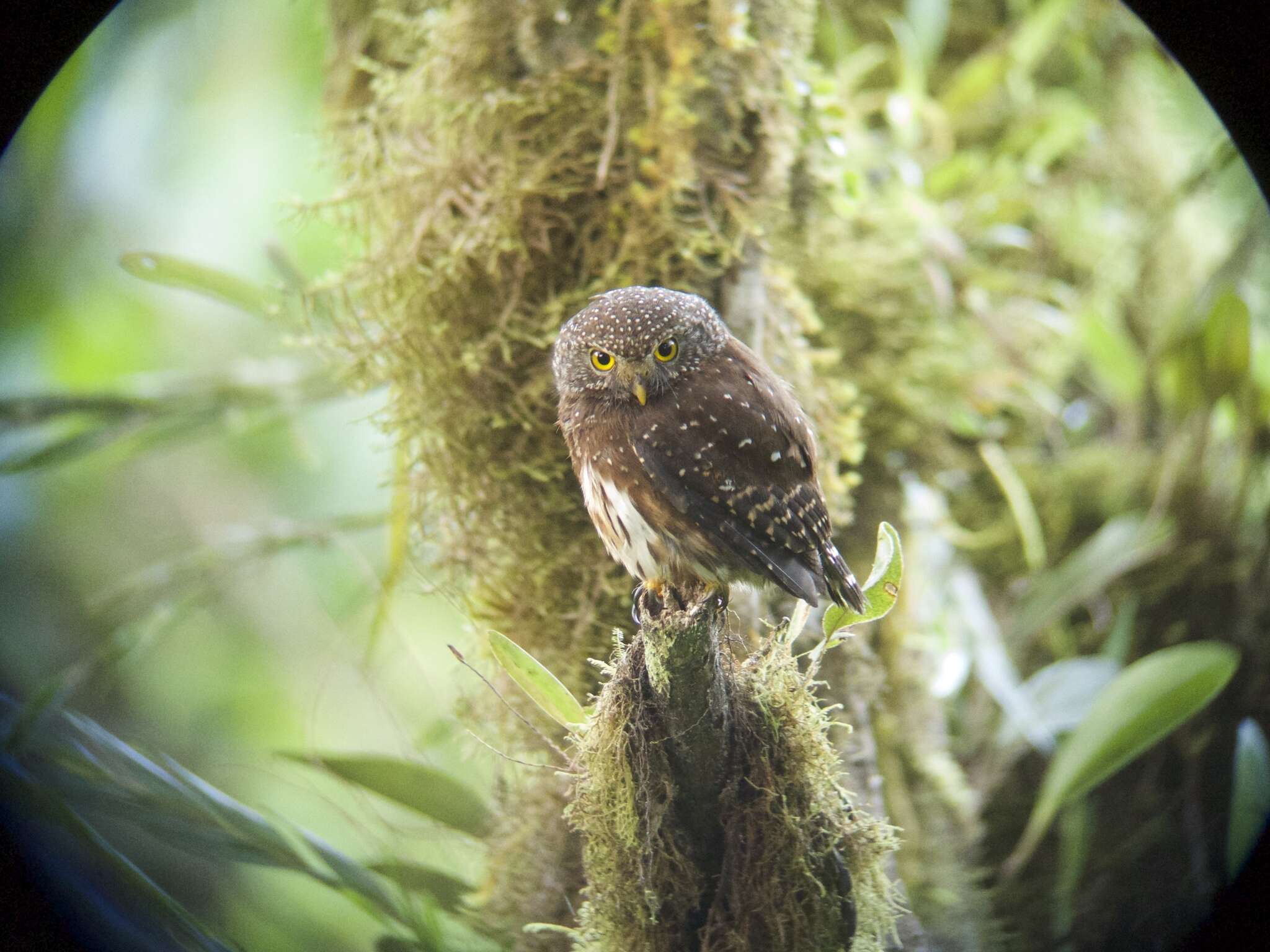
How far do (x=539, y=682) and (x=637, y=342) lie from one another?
1.28ft

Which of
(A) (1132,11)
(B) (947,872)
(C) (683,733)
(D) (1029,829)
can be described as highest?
(A) (1132,11)

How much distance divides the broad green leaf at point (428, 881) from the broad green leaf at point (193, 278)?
Result: 35.5 inches

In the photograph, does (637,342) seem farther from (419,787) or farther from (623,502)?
(419,787)

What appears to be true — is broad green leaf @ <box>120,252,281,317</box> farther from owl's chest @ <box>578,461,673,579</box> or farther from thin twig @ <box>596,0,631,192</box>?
owl's chest @ <box>578,461,673,579</box>

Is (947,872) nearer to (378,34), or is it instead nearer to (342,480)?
(342,480)

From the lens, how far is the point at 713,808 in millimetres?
912

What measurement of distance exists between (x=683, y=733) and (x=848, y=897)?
0.86 feet

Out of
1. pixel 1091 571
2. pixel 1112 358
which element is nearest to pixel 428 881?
pixel 1091 571

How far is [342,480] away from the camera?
5.27 feet

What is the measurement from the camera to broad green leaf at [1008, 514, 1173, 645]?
6.88 feet

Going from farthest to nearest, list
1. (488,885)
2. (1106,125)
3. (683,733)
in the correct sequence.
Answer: (1106,125), (488,885), (683,733)

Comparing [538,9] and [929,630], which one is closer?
[538,9]

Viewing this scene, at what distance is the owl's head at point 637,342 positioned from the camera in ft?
A: 3.20

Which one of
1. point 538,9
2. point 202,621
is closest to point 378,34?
point 538,9
